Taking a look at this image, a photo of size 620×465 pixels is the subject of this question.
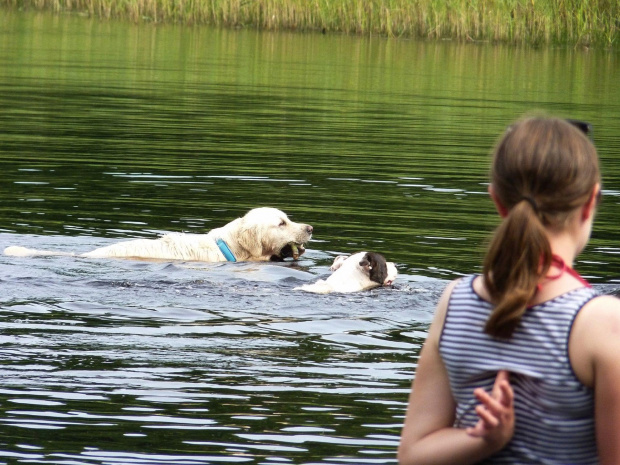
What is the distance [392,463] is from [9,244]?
20.1ft

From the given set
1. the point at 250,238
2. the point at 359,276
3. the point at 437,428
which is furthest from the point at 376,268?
the point at 437,428

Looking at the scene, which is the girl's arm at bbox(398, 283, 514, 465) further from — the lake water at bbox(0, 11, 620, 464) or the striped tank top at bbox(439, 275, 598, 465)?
the lake water at bbox(0, 11, 620, 464)

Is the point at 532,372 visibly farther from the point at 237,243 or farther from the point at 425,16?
the point at 425,16

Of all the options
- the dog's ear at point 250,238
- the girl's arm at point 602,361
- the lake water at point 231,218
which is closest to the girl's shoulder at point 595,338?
the girl's arm at point 602,361

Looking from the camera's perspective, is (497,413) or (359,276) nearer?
(497,413)

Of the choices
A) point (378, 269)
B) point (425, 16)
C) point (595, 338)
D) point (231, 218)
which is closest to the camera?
point (595, 338)

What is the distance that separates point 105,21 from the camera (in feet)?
120

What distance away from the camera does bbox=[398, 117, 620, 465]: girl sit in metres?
2.62

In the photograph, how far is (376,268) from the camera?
8.27 metres

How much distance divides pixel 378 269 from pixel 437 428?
538 cm

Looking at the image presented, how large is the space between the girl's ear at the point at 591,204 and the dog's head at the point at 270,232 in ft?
23.1

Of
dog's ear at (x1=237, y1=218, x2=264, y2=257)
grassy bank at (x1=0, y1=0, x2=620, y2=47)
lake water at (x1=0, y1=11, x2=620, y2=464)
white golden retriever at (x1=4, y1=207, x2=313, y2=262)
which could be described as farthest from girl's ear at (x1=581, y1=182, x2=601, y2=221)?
grassy bank at (x1=0, y1=0, x2=620, y2=47)

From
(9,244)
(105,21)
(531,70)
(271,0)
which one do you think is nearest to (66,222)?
(9,244)

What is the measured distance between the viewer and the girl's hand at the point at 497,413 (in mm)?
2584
